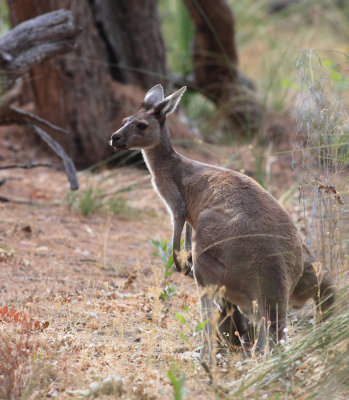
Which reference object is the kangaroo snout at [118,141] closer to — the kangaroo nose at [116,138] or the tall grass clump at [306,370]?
the kangaroo nose at [116,138]

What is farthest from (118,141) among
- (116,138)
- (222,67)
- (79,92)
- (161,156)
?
(222,67)

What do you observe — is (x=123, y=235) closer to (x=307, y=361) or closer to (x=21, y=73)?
(x=21, y=73)

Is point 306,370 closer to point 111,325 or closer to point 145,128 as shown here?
point 111,325

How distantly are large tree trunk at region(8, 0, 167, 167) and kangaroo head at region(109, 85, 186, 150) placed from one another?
10.3 feet

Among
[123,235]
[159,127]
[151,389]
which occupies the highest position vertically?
[159,127]

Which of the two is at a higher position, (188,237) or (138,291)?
(188,237)

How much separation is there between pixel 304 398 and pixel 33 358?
5.01 feet

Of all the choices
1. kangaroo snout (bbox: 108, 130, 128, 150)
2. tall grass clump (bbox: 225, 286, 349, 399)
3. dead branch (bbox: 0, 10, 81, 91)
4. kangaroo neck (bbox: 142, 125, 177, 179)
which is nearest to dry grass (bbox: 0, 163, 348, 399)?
tall grass clump (bbox: 225, 286, 349, 399)

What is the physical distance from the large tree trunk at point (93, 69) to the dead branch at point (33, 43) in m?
1.17

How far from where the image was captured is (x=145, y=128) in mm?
4863

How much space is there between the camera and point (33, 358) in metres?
3.62

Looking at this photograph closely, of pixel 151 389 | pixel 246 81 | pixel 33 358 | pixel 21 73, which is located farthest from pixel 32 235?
pixel 246 81

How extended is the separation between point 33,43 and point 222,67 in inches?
185

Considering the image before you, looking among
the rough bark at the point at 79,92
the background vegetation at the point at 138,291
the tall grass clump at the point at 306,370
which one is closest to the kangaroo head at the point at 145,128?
the background vegetation at the point at 138,291
